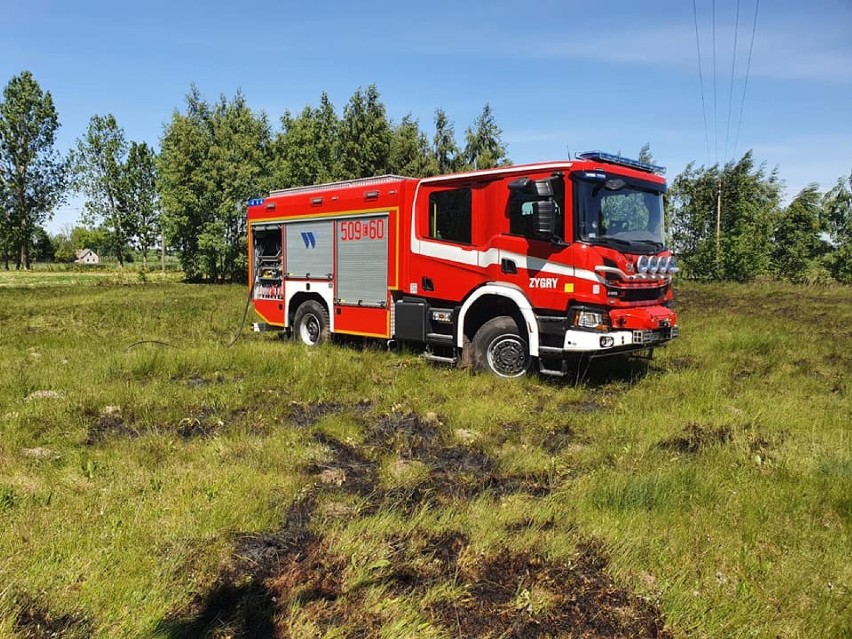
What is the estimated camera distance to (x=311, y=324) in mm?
11641

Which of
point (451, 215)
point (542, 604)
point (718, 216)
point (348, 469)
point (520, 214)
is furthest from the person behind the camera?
point (718, 216)

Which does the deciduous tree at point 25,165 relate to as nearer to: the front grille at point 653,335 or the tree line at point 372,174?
the tree line at point 372,174

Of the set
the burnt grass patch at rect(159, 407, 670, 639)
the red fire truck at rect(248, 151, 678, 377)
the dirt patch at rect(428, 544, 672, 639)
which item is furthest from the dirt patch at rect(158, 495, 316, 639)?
the red fire truck at rect(248, 151, 678, 377)

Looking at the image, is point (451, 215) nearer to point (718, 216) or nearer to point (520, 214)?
point (520, 214)

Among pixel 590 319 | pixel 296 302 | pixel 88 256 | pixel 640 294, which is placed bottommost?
pixel 590 319

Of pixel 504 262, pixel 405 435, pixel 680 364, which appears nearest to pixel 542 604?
pixel 405 435

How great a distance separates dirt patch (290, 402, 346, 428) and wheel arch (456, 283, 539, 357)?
8.45 ft

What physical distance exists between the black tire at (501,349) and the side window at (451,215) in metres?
1.33

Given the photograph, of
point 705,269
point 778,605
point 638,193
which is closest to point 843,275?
point 705,269

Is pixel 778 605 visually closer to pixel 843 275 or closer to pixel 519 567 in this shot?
pixel 519 567

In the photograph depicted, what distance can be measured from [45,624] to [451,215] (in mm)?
7172

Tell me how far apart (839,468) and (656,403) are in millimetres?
2272

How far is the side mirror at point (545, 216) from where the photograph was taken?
7.36 m

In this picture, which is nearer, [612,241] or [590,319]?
[590,319]
